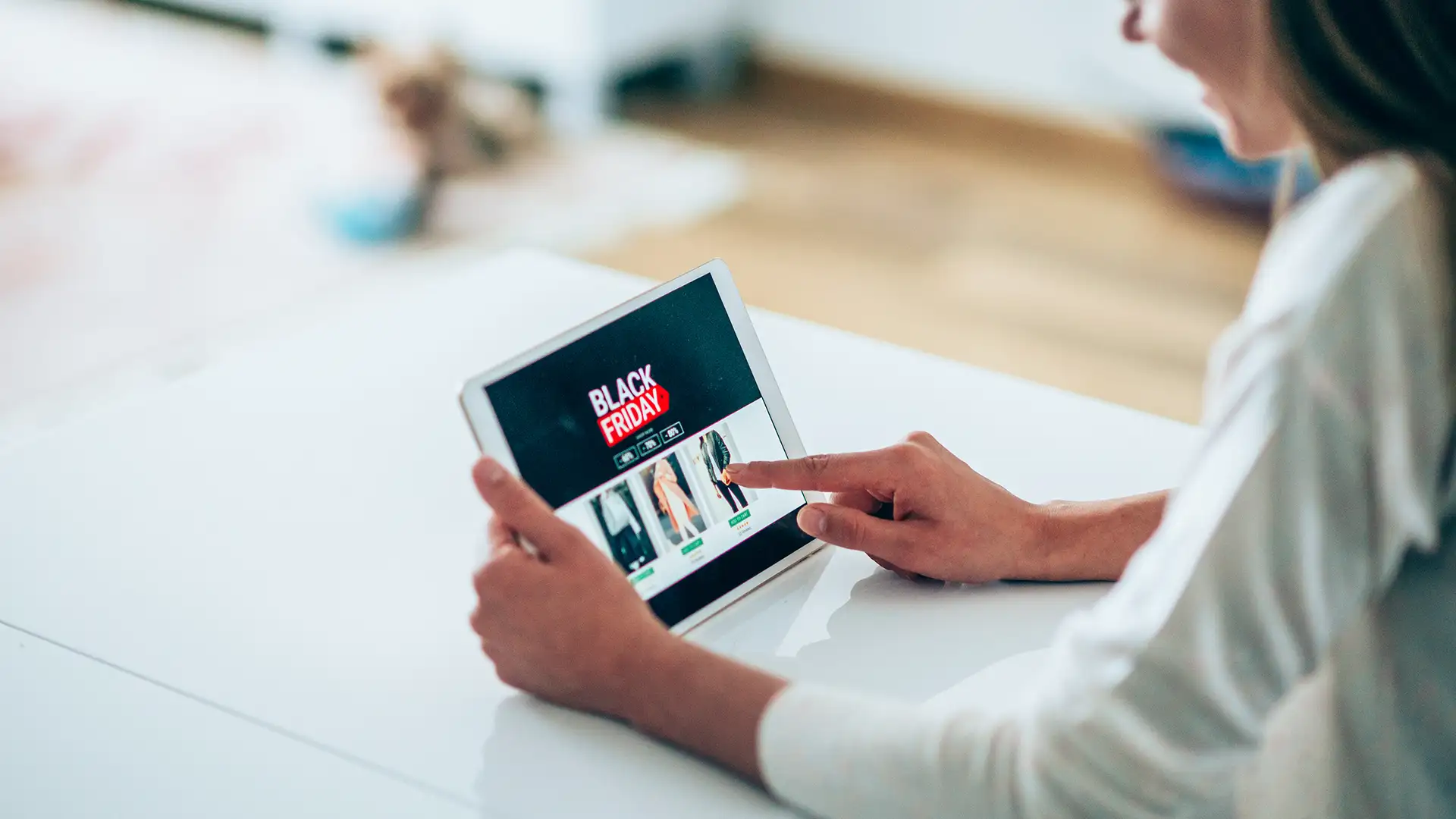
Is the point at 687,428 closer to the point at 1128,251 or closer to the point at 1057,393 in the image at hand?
the point at 1057,393

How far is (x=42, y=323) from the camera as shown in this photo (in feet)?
7.61

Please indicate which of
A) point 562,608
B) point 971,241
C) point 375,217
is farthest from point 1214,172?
point 562,608

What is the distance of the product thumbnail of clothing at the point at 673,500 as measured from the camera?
0.74m

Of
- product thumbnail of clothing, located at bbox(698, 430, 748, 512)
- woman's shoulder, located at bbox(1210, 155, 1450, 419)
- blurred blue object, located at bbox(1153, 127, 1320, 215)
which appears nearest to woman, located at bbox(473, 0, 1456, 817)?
woman's shoulder, located at bbox(1210, 155, 1450, 419)

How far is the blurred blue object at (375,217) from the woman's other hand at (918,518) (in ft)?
6.69

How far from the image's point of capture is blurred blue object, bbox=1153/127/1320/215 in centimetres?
281

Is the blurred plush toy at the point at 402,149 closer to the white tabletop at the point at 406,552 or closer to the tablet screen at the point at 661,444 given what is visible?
the white tabletop at the point at 406,552

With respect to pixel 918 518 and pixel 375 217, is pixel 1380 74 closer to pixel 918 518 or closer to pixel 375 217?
pixel 918 518

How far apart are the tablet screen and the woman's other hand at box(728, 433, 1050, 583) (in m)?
0.02

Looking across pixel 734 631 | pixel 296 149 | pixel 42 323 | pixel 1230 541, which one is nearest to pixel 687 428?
pixel 734 631

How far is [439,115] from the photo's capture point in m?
2.75

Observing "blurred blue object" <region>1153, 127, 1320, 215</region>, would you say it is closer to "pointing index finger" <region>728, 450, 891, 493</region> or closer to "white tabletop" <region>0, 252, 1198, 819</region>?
"white tabletop" <region>0, 252, 1198, 819</region>

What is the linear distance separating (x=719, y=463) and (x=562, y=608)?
0.15m

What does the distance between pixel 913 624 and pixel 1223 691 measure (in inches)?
10.0
